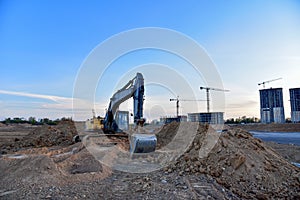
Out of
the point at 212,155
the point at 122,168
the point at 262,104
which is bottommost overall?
the point at 122,168

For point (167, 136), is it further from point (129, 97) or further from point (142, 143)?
point (142, 143)

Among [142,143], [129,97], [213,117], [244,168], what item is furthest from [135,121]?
[213,117]

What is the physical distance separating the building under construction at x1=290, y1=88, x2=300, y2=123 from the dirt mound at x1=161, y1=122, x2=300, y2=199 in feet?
177

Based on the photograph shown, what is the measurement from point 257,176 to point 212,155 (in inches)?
67.9

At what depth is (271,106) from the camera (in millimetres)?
61844

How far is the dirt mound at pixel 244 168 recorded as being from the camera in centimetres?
600

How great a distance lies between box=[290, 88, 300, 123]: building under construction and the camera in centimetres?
5401

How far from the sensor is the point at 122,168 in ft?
28.2

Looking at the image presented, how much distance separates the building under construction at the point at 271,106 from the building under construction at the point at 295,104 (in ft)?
11.5

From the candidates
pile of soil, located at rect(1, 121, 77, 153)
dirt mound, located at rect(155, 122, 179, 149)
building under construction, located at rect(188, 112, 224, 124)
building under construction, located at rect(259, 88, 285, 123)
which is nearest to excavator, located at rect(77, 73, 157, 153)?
pile of soil, located at rect(1, 121, 77, 153)

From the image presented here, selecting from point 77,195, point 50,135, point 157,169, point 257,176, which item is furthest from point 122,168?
point 50,135

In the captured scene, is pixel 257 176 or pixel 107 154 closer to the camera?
pixel 257 176

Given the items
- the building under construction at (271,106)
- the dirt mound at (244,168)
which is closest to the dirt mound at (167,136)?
the dirt mound at (244,168)

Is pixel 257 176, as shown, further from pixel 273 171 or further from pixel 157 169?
pixel 157 169
